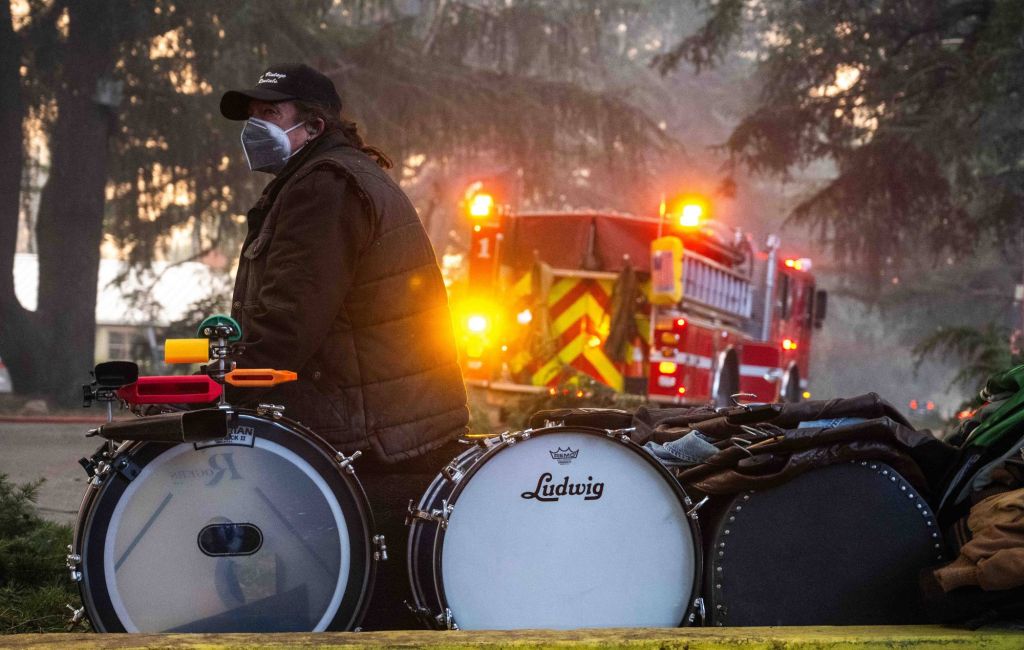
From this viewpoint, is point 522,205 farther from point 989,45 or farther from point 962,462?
point 962,462

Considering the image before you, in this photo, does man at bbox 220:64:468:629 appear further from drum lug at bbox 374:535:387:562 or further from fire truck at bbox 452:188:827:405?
fire truck at bbox 452:188:827:405

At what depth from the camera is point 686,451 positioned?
14.4ft

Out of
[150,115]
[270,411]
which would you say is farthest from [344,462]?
[150,115]

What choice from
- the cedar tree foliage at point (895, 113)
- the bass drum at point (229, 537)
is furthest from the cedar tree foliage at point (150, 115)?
the bass drum at point (229, 537)

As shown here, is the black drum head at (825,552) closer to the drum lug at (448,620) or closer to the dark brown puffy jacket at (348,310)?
the drum lug at (448,620)

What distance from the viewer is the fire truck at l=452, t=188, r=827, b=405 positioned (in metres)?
12.5

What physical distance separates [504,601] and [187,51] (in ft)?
45.9

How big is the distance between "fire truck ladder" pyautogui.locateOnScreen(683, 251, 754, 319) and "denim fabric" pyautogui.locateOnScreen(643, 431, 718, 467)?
7.70 meters

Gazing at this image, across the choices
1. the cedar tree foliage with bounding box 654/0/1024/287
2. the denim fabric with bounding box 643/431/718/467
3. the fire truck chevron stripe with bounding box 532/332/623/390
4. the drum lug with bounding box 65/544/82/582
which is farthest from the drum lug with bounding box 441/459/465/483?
the cedar tree foliage with bounding box 654/0/1024/287

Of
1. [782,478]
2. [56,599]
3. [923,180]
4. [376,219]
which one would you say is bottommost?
[56,599]

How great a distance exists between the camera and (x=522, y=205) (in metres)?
29.5

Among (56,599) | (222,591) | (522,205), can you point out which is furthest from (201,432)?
(522,205)

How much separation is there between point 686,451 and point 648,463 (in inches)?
17.3

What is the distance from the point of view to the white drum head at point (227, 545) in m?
3.64
